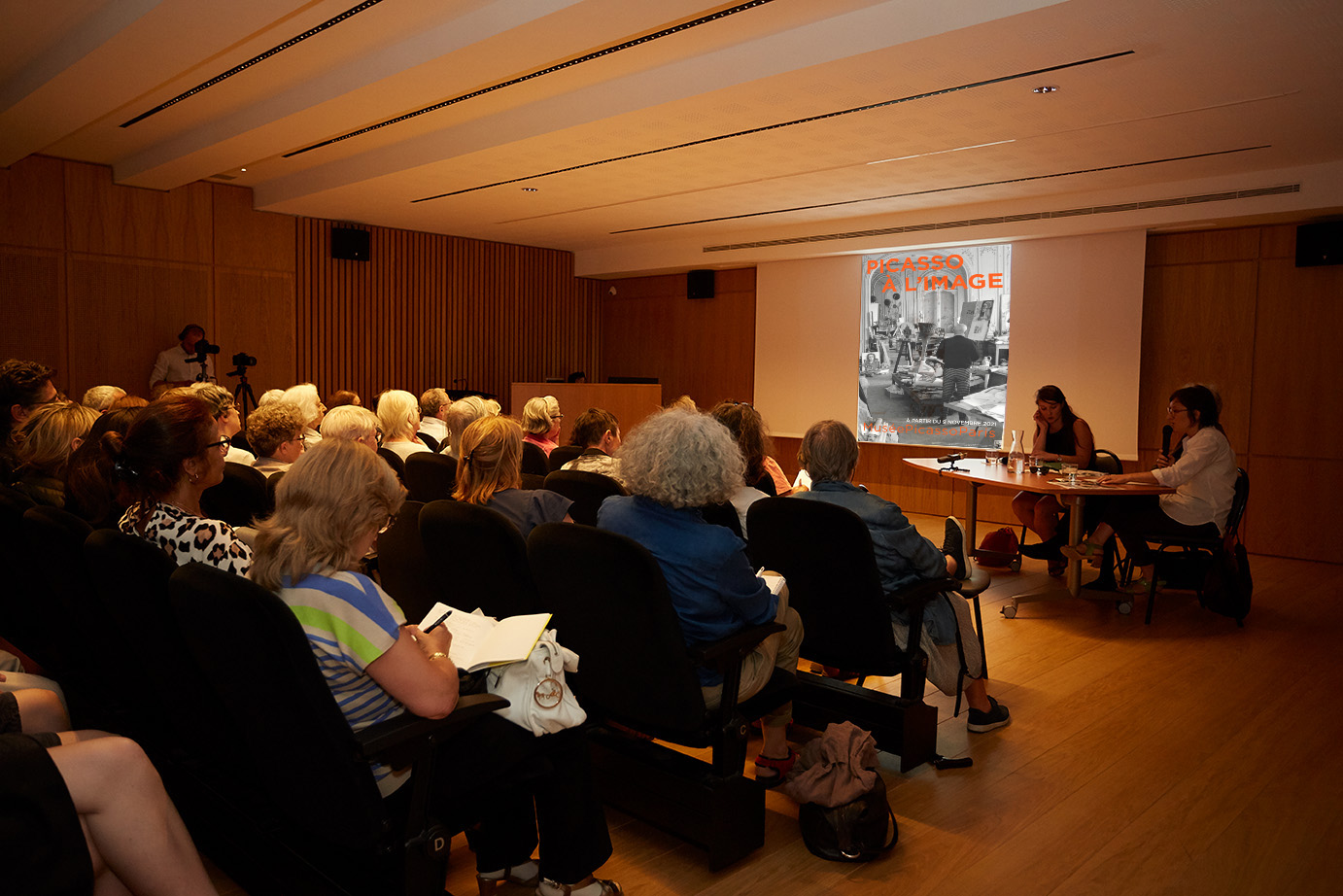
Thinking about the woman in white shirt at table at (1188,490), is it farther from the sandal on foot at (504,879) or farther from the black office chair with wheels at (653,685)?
the sandal on foot at (504,879)

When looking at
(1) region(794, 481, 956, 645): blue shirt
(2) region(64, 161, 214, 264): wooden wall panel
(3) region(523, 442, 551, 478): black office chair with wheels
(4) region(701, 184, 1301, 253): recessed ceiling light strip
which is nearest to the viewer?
(1) region(794, 481, 956, 645): blue shirt

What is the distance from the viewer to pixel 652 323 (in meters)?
12.4

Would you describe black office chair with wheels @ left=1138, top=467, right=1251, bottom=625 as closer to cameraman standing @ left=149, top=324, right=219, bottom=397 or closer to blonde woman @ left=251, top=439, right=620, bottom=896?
blonde woman @ left=251, top=439, right=620, bottom=896

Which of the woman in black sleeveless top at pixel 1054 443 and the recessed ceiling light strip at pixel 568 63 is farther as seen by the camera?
the woman in black sleeveless top at pixel 1054 443

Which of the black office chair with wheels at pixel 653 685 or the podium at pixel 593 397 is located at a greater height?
the podium at pixel 593 397

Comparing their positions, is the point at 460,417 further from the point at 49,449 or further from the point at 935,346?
the point at 935,346

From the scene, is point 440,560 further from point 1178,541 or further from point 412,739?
point 1178,541

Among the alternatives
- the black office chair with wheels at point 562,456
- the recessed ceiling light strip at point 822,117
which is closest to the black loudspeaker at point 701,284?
the recessed ceiling light strip at point 822,117

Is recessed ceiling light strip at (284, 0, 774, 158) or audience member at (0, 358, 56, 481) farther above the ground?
recessed ceiling light strip at (284, 0, 774, 158)

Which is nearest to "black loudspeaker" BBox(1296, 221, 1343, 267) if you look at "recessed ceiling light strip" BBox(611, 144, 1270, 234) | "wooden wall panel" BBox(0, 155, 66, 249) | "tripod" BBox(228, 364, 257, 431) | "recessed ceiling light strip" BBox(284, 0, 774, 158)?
"recessed ceiling light strip" BBox(611, 144, 1270, 234)

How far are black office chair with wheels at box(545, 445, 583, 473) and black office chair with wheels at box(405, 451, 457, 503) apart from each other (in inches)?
29.6

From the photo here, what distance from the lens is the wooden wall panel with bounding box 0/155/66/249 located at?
7.96 m

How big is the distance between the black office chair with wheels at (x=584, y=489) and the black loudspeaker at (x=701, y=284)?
7970 mm

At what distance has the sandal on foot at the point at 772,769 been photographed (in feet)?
9.80
